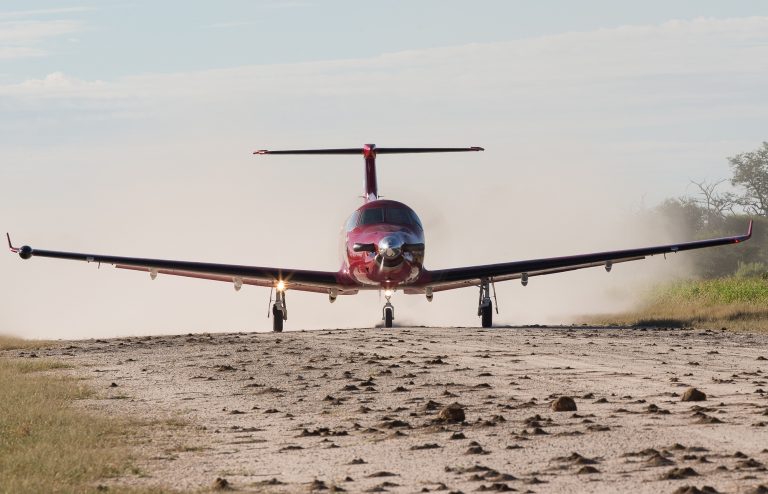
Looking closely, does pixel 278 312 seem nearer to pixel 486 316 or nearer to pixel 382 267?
pixel 382 267

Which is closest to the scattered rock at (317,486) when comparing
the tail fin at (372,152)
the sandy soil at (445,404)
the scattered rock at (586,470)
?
the sandy soil at (445,404)

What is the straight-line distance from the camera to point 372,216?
124 feet

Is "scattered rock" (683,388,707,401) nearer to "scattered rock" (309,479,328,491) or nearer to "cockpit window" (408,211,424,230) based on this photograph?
"scattered rock" (309,479,328,491)

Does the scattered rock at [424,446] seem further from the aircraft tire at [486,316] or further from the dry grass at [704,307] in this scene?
the aircraft tire at [486,316]

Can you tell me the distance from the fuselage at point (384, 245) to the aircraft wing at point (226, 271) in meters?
1.62

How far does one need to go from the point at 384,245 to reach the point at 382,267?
79 centimetres

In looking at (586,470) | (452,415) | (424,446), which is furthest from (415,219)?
(586,470)

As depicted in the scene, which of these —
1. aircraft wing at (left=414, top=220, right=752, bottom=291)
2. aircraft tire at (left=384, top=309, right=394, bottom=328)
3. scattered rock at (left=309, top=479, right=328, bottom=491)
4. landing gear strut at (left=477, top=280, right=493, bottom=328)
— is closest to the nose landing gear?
aircraft tire at (left=384, top=309, right=394, bottom=328)

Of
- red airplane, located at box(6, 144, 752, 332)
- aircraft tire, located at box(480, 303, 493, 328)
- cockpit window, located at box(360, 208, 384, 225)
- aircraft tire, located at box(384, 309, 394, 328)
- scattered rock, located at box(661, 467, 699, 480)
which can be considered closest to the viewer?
scattered rock, located at box(661, 467, 699, 480)

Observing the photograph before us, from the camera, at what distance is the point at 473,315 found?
5356 centimetres

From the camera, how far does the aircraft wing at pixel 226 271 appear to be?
3866 centimetres

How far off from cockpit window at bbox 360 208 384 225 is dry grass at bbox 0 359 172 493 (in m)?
17.0

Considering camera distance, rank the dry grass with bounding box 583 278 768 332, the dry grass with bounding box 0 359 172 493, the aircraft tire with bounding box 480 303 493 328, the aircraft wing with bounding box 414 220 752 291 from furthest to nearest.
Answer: the aircraft tire with bounding box 480 303 493 328 < the aircraft wing with bounding box 414 220 752 291 < the dry grass with bounding box 583 278 768 332 < the dry grass with bounding box 0 359 172 493

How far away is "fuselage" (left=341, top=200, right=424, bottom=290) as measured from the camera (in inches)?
1441
